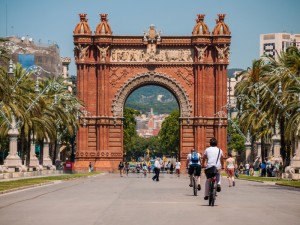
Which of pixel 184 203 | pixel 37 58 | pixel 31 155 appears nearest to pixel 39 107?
pixel 31 155

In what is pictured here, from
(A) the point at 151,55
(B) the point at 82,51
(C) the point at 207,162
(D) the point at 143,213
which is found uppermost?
(B) the point at 82,51

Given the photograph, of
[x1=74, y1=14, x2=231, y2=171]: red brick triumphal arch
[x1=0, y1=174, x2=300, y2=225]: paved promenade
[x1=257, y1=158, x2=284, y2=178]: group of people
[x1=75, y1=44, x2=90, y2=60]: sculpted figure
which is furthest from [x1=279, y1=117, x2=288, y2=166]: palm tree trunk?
[x1=0, y1=174, x2=300, y2=225]: paved promenade

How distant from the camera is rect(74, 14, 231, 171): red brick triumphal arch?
90688mm

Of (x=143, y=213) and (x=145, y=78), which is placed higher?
(x=145, y=78)

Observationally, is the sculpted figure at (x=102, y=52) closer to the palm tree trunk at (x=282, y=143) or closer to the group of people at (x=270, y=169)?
the group of people at (x=270, y=169)

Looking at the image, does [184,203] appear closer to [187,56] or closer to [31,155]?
[31,155]

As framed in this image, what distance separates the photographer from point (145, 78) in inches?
3642

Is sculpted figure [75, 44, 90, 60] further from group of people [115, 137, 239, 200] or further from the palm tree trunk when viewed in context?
group of people [115, 137, 239, 200]

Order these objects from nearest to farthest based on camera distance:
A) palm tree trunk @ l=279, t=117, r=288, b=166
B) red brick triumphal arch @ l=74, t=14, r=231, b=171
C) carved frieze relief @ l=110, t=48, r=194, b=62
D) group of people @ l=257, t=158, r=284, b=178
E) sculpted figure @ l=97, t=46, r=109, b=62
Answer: palm tree trunk @ l=279, t=117, r=288, b=166 → group of people @ l=257, t=158, r=284, b=178 → red brick triumphal arch @ l=74, t=14, r=231, b=171 → sculpted figure @ l=97, t=46, r=109, b=62 → carved frieze relief @ l=110, t=48, r=194, b=62

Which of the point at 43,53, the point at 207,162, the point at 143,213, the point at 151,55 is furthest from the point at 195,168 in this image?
the point at 43,53

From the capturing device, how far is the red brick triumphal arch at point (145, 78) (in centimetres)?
9069


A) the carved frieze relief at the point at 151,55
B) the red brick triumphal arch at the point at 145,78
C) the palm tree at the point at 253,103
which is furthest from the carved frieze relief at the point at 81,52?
the palm tree at the point at 253,103

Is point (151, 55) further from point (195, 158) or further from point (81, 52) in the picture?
point (195, 158)

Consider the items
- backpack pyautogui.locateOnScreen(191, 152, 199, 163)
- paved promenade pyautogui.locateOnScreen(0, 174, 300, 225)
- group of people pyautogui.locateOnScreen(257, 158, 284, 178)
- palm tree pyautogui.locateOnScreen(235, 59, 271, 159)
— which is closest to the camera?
paved promenade pyautogui.locateOnScreen(0, 174, 300, 225)
